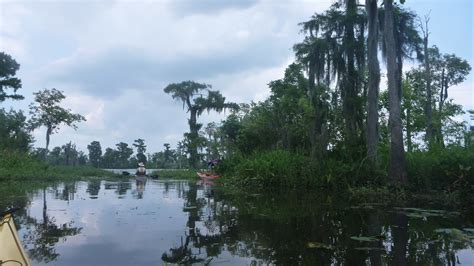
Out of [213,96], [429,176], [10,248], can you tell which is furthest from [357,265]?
[213,96]

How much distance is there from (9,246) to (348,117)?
1613cm

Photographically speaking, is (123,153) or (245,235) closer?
(245,235)

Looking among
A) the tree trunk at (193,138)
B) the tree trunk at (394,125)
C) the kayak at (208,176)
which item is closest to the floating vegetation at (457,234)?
the tree trunk at (394,125)

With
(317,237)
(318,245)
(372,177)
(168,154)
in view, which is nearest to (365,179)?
(372,177)

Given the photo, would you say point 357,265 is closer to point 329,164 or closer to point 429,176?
point 429,176

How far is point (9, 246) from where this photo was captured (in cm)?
381

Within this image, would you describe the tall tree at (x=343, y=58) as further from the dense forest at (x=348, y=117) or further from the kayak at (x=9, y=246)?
the kayak at (x=9, y=246)

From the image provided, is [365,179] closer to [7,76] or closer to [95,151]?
[7,76]

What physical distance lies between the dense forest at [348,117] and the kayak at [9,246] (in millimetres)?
10735

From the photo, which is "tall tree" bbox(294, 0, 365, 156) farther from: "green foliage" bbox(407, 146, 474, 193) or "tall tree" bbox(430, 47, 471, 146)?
"tall tree" bbox(430, 47, 471, 146)

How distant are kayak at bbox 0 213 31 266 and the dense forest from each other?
35.2 feet

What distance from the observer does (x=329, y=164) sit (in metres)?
15.3

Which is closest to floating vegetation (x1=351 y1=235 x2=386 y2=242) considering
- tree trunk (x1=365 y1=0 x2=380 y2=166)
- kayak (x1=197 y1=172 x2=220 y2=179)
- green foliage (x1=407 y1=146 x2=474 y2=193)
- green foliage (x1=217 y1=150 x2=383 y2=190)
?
green foliage (x1=407 y1=146 x2=474 y2=193)

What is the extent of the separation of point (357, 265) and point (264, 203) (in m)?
6.74
